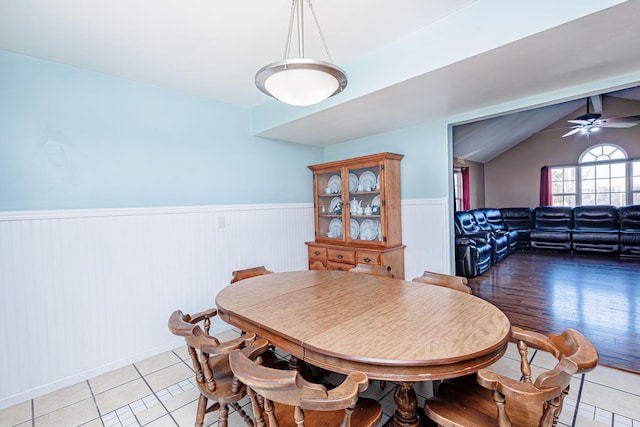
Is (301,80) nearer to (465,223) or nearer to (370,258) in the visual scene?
(370,258)

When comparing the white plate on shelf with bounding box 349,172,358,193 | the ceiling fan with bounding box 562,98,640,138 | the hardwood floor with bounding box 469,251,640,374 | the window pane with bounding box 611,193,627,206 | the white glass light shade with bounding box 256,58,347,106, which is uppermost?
the ceiling fan with bounding box 562,98,640,138

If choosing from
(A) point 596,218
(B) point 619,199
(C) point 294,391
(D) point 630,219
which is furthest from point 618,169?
(C) point 294,391

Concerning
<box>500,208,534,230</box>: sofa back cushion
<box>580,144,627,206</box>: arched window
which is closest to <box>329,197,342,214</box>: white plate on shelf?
<box>500,208,534,230</box>: sofa back cushion

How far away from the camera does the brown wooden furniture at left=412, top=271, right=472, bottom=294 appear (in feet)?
6.32

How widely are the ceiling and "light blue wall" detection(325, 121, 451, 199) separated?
41cm

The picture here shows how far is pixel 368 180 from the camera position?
344 cm

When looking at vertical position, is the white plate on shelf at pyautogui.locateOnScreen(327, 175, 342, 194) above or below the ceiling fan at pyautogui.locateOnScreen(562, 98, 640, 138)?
below

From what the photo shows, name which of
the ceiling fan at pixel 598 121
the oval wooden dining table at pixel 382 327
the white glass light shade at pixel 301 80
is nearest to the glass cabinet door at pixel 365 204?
the oval wooden dining table at pixel 382 327

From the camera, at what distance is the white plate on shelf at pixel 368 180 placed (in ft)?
11.0

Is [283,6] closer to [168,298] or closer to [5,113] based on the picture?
[5,113]

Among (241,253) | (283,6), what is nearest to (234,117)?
(241,253)

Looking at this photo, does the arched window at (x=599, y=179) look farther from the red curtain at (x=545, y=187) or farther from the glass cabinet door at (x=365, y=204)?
the glass cabinet door at (x=365, y=204)

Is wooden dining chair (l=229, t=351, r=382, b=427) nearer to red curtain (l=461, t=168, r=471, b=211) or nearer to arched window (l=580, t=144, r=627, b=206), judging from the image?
red curtain (l=461, t=168, r=471, b=211)

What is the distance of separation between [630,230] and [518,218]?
1.86m
